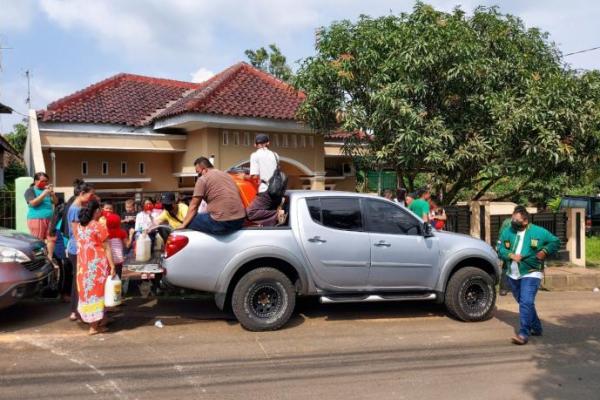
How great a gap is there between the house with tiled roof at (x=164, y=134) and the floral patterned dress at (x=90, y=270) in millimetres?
6120

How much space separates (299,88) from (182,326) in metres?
6.55

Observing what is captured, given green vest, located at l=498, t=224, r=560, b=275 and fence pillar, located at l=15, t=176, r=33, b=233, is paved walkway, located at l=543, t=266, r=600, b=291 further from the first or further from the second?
fence pillar, located at l=15, t=176, r=33, b=233

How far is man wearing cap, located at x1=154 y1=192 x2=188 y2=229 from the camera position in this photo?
8227 mm

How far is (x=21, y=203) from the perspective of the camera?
32.9 feet

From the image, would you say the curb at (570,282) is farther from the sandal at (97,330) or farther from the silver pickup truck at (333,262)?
the sandal at (97,330)

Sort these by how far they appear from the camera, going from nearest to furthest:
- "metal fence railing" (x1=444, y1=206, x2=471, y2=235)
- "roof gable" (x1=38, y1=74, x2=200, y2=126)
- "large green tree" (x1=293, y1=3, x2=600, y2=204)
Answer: "large green tree" (x1=293, y1=3, x2=600, y2=204)
"metal fence railing" (x1=444, y1=206, x2=471, y2=235)
"roof gable" (x1=38, y1=74, x2=200, y2=126)

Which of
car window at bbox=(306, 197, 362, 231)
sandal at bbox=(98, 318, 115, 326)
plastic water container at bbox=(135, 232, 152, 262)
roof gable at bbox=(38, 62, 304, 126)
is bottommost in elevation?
sandal at bbox=(98, 318, 115, 326)

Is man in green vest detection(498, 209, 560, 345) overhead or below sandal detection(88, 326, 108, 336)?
overhead

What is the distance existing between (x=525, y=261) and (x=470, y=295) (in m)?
1.10

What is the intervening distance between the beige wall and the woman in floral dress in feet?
24.7

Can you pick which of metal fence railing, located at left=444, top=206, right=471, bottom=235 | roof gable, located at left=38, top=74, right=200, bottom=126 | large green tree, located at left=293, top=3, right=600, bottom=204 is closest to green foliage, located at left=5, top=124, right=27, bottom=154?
roof gable, located at left=38, top=74, right=200, bottom=126

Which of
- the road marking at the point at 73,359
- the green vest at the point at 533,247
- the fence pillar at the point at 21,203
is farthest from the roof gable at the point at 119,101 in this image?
the green vest at the point at 533,247

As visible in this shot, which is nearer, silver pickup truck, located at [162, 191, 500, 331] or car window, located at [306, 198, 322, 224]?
silver pickup truck, located at [162, 191, 500, 331]

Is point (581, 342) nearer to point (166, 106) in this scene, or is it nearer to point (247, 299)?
A: point (247, 299)
